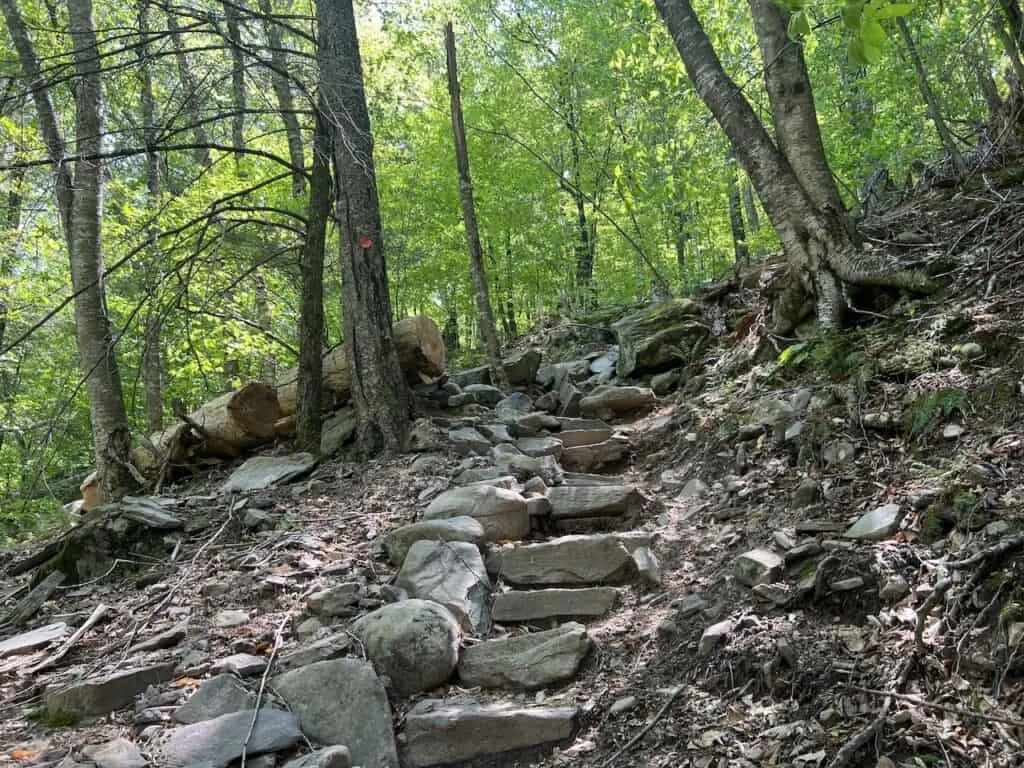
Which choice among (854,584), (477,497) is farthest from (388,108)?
(854,584)

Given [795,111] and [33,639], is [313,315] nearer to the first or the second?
[33,639]

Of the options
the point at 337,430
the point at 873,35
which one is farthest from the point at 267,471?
the point at 873,35

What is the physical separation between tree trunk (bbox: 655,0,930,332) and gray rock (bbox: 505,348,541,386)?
4.65 m

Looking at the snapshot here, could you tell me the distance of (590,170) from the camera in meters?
15.7

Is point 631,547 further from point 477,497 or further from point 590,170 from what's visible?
point 590,170

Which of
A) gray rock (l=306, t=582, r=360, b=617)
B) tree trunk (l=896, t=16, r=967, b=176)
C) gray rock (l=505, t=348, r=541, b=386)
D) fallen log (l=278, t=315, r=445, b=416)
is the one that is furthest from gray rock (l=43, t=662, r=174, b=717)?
tree trunk (l=896, t=16, r=967, b=176)

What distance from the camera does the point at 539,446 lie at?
21.7ft

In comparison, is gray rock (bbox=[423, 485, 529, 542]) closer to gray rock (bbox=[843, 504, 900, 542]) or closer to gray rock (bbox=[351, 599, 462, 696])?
gray rock (bbox=[351, 599, 462, 696])

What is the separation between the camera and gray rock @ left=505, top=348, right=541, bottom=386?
10.0 m

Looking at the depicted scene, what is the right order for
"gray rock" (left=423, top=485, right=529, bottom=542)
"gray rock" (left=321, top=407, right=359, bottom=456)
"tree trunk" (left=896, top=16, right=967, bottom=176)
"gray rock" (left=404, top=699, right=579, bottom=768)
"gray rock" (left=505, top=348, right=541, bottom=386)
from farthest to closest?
"gray rock" (left=505, top=348, right=541, bottom=386) → "gray rock" (left=321, top=407, right=359, bottom=456) → "tree trunk" (left=896, top=16, right=967, bottom=176) → "gray rock" (left=423, top=485, right=529, bottom=542) → "gray rock" (left=404, top=699, right=579, bottom=768)

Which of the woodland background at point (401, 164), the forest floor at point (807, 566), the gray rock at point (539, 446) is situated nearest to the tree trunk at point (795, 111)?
the woodland background at point (401, 164)

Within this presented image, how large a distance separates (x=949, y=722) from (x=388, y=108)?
977 centimetres

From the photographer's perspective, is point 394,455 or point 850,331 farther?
point 394,455

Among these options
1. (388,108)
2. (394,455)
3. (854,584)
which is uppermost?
(388,108)
